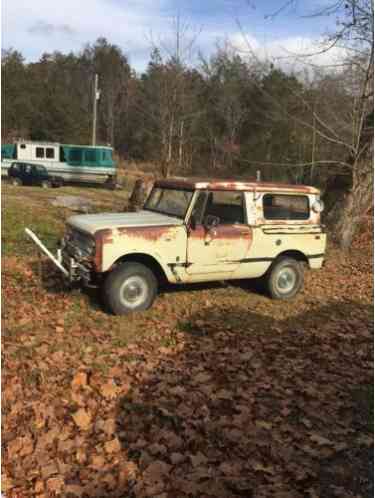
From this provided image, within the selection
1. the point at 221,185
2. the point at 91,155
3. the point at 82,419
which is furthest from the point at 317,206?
the point at 91,155

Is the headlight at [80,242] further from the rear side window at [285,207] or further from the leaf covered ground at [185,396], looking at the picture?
the rear side window at [285,207]

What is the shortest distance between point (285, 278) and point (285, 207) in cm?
115

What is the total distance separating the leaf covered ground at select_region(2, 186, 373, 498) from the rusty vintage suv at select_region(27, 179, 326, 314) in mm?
471

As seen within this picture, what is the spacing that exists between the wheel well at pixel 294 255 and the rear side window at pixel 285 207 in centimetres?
55

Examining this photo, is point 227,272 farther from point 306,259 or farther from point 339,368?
point 339,368

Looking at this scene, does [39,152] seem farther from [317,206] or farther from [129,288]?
[129,288]

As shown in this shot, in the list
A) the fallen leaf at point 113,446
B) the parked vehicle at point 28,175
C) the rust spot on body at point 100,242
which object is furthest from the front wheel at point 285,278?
the parked vehicle at point 28,175

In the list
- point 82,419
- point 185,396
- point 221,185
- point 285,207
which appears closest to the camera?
point 82,419

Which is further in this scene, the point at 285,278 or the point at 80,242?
the point at 285,278

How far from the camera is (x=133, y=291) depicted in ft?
20.7

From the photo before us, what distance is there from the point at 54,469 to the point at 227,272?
408 centimetres

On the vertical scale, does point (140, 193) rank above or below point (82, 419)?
above

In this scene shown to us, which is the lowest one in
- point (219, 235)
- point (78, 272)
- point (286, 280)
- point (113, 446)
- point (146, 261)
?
point (113, 446)

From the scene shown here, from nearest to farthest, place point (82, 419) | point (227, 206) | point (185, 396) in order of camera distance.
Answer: point (82, 419)
point (185, 396)
point (227, 206)
